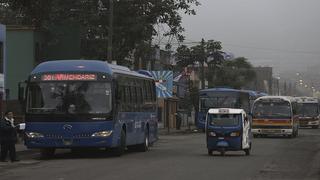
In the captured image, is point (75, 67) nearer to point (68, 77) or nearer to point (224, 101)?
point (68, 77)

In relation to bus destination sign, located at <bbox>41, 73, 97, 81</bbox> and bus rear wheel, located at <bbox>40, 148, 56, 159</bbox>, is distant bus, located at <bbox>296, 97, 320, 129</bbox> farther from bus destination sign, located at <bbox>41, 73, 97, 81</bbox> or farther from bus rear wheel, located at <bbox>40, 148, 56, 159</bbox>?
bus destination sign, located at <bbox>41, 73, 97, 81</bbox>

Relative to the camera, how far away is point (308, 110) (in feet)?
228

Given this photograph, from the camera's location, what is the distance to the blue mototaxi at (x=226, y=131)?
1000 inches

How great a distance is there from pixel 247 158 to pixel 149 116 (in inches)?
239

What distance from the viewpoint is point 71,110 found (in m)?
23.2

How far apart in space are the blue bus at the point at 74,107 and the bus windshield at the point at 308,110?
4720 cm

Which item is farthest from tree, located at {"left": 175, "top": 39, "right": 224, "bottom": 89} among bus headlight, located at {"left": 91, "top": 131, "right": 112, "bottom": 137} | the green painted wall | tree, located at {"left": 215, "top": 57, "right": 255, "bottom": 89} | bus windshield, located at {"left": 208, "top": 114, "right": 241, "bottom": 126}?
bus headlight, located at {"left": 91, "top": 131, "right": 112, "bottom": 137}

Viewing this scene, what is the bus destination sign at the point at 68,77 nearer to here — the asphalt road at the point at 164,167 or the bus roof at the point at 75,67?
the bus roof at the point at 75,67

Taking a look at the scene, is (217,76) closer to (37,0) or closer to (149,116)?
(149,116)

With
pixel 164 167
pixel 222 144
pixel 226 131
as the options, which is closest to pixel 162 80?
pixel 222 144

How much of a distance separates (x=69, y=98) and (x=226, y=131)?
5975 millimetres

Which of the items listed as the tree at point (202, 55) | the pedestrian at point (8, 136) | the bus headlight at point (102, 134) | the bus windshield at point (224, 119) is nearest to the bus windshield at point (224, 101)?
the tree at point (202, 55)

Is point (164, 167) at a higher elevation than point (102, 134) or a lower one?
lower

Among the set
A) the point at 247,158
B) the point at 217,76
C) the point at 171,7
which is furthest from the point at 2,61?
the point at 217,76
